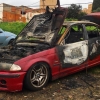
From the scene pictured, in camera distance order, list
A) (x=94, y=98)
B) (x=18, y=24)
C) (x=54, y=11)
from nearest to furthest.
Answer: (x=94, y=98) → (x=54, y=11) → (x=18, y=24)

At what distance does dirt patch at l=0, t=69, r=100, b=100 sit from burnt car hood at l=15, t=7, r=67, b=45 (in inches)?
41.1

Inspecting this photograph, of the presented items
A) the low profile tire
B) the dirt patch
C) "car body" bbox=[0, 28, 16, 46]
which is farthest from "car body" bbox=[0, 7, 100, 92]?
"car body" bbox=[0, 28, 16, 46]

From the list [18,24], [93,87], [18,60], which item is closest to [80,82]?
[93,87]

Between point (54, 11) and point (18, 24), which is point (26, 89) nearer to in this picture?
point (54, 11)

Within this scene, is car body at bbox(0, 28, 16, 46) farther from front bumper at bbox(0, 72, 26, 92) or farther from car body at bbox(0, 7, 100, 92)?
front bumper at bbox(0, 72, 26, 92)

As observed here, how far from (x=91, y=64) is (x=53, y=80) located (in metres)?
1.25

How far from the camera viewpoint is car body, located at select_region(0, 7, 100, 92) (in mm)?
4383

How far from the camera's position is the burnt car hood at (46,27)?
5.32 meters

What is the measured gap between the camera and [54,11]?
5672 millimetres

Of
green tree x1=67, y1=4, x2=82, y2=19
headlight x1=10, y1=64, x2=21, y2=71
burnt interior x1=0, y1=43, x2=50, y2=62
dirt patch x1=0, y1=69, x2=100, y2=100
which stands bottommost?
dirt patch x1=0, y1=69, x2=100, y2=100

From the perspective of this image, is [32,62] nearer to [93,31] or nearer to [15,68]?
[15,68]

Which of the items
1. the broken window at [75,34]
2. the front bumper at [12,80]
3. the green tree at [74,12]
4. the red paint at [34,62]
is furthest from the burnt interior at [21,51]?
the green tree at [74,12]

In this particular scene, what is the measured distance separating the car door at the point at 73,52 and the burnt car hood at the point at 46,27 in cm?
33

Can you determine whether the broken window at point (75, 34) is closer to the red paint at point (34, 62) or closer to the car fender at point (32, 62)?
the red paint at point (34, 62)
